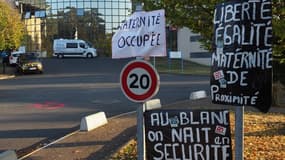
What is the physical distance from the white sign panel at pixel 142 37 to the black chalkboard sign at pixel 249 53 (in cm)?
98

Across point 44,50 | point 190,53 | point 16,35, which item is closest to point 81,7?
point 44,50

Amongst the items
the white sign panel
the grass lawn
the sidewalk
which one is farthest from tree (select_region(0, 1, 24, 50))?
the white sign panel

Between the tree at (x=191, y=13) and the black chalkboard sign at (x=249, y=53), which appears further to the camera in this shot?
the tree at (x=191, y=13)

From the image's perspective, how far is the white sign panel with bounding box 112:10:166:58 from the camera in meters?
6.07

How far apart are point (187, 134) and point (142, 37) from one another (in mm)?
1201

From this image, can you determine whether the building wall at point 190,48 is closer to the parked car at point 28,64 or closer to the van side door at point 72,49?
the van side door at point 72,49

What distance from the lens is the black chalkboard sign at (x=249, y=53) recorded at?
204 inches

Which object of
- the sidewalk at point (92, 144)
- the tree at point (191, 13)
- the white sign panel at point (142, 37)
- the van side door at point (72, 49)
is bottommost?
the sidewalk at point (92, 144)

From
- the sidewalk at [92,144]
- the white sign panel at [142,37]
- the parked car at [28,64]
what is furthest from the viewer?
the parked car at [28,64]

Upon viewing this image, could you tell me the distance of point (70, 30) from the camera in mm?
80312

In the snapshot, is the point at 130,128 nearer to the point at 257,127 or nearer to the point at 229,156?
the point at 257,127

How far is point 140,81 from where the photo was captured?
598cm

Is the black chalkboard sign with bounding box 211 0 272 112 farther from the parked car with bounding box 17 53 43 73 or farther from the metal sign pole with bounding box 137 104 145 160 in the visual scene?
the parked car with bounding box 17 53 43 73

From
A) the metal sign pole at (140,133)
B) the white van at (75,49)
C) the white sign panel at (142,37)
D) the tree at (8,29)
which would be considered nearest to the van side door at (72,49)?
Result: the white van at (75,49)
